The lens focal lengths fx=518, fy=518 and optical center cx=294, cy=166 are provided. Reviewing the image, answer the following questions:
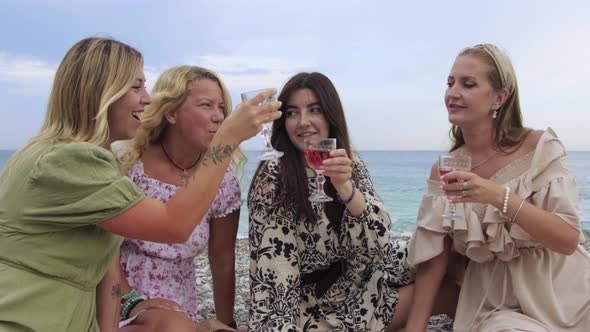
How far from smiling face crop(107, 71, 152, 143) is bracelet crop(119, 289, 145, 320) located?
4.60 feet

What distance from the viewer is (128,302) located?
12.5 feet

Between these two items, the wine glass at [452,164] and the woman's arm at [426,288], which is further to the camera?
the woman's arm at [426,288]

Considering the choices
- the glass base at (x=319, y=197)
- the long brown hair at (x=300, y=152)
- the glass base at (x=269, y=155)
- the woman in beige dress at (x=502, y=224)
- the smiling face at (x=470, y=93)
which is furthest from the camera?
the long brown hair at (x=300, y=152)

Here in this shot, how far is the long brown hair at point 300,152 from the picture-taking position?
13.0 feet

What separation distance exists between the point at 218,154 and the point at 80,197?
0.74 meters

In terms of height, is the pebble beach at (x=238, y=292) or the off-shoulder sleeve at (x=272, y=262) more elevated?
the off-shoulder sleeve at (x=272, y=262)

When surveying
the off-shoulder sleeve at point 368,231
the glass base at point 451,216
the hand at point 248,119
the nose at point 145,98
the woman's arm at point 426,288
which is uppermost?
the nose at point 145,98

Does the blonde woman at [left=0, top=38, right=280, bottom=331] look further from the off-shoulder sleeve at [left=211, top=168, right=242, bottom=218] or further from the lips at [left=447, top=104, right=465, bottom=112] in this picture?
the lips at [left=447, top=104, right=465, bottom=112]

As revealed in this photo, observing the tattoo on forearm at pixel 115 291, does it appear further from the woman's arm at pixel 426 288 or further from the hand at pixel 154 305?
the woman's arm at pixel 426 288

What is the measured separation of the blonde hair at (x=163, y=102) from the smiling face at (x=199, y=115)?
50 millimetres

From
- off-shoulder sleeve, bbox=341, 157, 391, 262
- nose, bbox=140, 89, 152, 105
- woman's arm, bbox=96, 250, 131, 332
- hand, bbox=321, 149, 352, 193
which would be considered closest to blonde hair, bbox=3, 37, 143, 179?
nose, bbox=140, 89, 152, 105

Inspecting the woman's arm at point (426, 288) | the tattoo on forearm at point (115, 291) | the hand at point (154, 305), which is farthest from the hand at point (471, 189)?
the tattoo on forearm at point (115, 291)

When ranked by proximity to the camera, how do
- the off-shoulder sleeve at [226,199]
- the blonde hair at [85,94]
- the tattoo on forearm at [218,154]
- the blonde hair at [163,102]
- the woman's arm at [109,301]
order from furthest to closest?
the off-shoulder sleeve at [226,199] → the blonde hair at [163,102] → the woman's arm at [109,301] → the tattoo on forearm at [218,154] → the blonde hair at [85,94]

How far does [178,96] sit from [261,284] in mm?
1628
